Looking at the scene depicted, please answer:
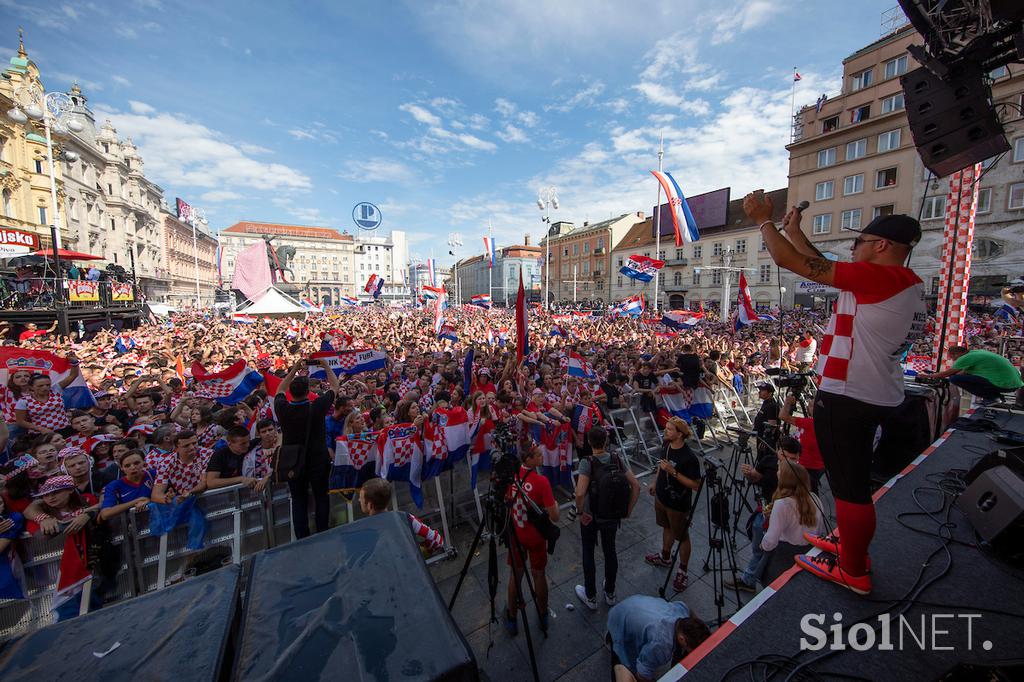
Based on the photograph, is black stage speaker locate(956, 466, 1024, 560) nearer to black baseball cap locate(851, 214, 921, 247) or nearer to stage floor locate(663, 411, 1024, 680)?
stage floor locate(663, 411, 1024, 680)

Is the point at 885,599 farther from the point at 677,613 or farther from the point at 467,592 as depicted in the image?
the point at 467,592

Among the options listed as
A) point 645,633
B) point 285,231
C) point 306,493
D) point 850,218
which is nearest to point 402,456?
point 306,493

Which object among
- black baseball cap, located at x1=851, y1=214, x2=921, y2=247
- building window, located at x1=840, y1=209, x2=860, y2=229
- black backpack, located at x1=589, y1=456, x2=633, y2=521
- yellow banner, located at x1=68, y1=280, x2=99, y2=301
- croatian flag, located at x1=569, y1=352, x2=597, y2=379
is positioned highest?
building window, located at x1=840, y1=209, x2=860, y2=229

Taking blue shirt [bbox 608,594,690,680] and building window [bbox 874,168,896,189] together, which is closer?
blue shirt [bbox 608,594,690,680]

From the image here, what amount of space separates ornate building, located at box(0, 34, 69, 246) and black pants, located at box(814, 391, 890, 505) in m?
47.1

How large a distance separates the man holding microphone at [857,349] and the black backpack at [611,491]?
1.71 meters

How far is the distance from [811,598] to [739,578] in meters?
2.45

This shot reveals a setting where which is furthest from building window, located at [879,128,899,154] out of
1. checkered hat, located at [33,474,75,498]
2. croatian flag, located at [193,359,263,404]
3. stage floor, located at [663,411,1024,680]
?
checkered hat, located at [33,474,75,498]

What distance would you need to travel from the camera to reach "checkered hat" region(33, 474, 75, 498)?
3803 millimetres

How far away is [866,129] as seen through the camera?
33562mm

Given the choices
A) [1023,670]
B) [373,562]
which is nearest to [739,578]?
[1023,670]

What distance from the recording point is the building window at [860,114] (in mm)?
33906

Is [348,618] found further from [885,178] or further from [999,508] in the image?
[885,178]

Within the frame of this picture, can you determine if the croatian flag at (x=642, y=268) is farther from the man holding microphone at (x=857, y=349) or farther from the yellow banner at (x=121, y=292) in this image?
the yellow banner at (x=121, y=292)
